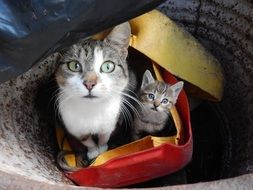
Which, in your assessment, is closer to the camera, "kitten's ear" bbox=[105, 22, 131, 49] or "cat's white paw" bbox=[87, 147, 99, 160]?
→ "kitten's ear" bbox=[105, 22, 131, 49]

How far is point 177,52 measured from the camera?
3.64 feet

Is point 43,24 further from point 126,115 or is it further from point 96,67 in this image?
point 126,115

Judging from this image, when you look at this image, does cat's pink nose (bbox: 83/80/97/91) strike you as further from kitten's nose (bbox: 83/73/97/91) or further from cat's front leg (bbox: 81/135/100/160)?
cat's front leg (bbox: 81/135/100/160)

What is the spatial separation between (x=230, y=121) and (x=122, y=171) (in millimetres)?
382

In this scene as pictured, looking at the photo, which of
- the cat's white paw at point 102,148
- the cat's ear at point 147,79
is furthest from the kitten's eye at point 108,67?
the cat's white paw at point 102,148

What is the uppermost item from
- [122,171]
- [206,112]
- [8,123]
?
[8,123]

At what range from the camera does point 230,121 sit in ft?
4.00

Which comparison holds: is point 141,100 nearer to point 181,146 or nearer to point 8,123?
point 181,146

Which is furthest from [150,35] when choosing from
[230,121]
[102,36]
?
[230,121]

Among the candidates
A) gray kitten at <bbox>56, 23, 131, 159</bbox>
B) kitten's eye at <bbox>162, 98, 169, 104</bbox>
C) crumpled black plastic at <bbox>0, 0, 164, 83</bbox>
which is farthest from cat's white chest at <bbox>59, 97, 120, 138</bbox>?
crumpled black plastic at <bbox>0, 0, 164, 83</bbox>

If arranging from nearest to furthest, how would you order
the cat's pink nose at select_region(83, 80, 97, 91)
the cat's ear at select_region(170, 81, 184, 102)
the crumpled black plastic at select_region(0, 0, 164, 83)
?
the crumpled black plastic at select_region(0, 0, 164, 83)
the cat's pink nose at select_region(83, 80, 97, 91)
the cat's ear at select_region(170, 81, 184, 102)

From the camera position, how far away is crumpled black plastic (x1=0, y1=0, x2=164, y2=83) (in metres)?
0.71

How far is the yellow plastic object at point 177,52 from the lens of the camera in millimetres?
1050

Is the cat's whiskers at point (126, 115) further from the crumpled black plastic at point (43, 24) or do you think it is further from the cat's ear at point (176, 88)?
the crumpled black plastic at point (43, 24)
